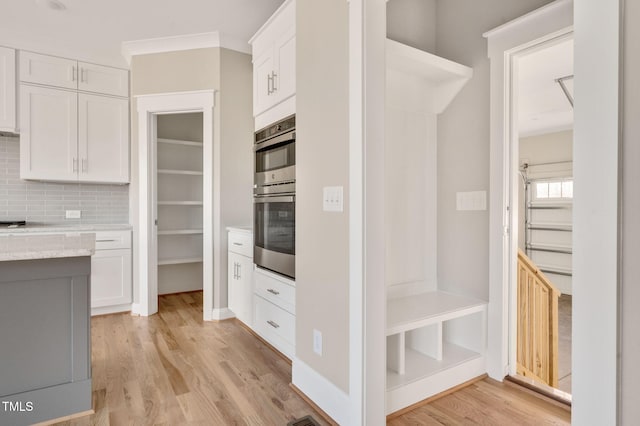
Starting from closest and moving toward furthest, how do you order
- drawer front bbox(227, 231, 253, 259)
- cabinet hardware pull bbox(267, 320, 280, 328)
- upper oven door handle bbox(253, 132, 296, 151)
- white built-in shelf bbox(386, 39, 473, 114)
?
white built-in shelf bbox(386, 39, 473, 114), upper oven door handle bbox(253, 132, 296, 151), cabinet hardware pull bbox(267, 320, 280, 328), drawer front bbox(227, 231, 253, 259)

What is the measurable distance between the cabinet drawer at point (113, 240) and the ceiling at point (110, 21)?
1.80m

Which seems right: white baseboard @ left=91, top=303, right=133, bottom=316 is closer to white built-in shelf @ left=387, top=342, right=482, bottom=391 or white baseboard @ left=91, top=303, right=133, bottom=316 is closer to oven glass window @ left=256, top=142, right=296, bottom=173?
oven glass window @ left=256, top=142, right=296, bottom=173

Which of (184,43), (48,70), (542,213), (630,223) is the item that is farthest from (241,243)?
(542,213)

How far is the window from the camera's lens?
18.7ft

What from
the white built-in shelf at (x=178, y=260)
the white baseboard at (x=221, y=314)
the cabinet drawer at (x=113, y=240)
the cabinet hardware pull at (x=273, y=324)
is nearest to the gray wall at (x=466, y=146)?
the cabinet hardware pull at (x=273, y=324)

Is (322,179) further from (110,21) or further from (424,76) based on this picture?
(110,21)

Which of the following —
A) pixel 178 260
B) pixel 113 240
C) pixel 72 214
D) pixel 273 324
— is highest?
pixel 72 214

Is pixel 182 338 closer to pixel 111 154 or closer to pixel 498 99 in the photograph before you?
pixel 111 154

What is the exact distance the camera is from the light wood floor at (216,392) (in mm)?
1754

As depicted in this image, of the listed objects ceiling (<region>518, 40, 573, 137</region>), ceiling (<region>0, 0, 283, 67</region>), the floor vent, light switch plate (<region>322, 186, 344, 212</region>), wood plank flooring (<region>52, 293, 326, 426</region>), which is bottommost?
wood plank flooring (<region>52, 293, 326, 426</region>)

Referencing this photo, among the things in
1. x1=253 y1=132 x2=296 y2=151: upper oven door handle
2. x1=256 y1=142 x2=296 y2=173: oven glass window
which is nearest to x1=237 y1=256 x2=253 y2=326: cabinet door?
x1=256 y1=142 x2=296 y2=173: oven glass window

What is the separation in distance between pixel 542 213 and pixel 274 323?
5.47 m

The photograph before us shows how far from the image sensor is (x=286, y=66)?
2324mm

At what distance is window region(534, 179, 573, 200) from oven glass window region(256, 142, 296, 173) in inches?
209
